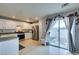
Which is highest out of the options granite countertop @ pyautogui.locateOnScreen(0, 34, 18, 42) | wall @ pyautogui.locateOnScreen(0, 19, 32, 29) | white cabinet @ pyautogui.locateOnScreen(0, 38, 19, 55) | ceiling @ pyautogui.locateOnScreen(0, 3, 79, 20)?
ceiling @ pyautogui.locateOnScreen(0, 3, 79, 20)

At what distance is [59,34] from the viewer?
1.22 meters

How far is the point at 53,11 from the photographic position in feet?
3.66

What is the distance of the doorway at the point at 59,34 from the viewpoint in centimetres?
118

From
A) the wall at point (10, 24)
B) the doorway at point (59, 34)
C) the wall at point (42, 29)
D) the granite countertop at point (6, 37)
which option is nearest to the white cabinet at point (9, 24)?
the wall at point (10, 24)

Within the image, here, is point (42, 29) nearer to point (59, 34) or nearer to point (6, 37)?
point (59, 34)

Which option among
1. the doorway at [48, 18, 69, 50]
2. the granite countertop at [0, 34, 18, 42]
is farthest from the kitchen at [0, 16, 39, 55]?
the doorway at [48, 18, 69, 50]

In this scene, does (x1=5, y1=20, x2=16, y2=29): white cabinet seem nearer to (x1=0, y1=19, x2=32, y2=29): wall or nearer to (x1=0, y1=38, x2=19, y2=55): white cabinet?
(x1=0, y1=19, x2=32, y2=29): wall

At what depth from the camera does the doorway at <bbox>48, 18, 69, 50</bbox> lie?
1.18 metres

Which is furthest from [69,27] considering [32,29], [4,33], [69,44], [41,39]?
[4,33]

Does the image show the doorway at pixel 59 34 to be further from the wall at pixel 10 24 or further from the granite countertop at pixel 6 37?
the granite countertop at pixel 6 37

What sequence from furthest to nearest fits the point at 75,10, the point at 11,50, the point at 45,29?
the point at 45,29
the point at 11,50
the point at 75,10

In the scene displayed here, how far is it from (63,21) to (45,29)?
29cm

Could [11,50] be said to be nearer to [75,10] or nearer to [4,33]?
[4,33]

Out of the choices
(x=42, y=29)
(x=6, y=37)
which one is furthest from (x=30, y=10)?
(x=6, y=37)
